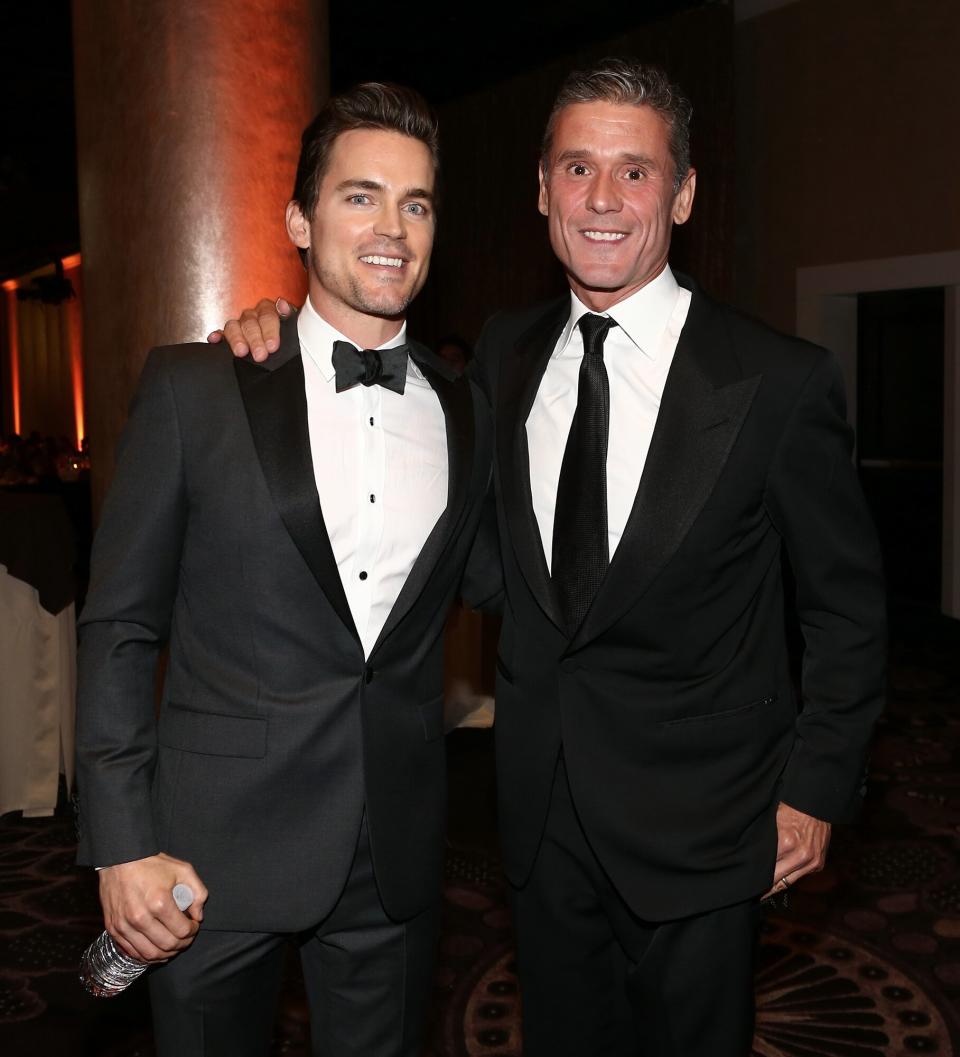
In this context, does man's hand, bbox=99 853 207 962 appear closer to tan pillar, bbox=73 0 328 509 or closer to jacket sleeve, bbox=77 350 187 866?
jacket sleeve, bbox=77 350 187 866

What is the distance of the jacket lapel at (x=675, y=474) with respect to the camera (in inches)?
67.8

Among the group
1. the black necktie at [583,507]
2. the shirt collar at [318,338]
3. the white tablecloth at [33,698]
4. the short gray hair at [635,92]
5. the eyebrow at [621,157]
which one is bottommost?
the white tablecloth at [33,698]

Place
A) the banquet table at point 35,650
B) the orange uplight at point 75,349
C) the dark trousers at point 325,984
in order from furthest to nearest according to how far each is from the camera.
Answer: the orange uplight at point 75,349
the banquet table at point 35,650
the dark trousers at point 325,984

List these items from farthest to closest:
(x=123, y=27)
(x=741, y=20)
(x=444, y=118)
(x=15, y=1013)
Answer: (x=444, y=118)
(x=741, y=20)
(x=15, y=1013)
(x=123, y=27)

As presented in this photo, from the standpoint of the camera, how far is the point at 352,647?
1663 mm

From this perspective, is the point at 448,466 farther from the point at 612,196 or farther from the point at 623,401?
the point at 612,196

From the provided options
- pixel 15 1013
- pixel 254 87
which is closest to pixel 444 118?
pixel 254 87

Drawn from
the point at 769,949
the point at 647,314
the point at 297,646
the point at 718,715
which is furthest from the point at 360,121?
the point at 769,949

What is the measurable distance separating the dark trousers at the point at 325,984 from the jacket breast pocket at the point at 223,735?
9.4 inches

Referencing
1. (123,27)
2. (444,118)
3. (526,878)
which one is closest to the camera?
(526,878)

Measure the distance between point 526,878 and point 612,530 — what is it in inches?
25.1

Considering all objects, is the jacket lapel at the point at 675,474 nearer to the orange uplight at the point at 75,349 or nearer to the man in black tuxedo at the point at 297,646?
the man in black tuxedo at the point at 297,646

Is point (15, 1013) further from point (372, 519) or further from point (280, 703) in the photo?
point (372, 519)

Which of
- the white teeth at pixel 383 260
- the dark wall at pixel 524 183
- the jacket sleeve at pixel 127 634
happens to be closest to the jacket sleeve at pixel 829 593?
the white teeth at pixel 383 260
